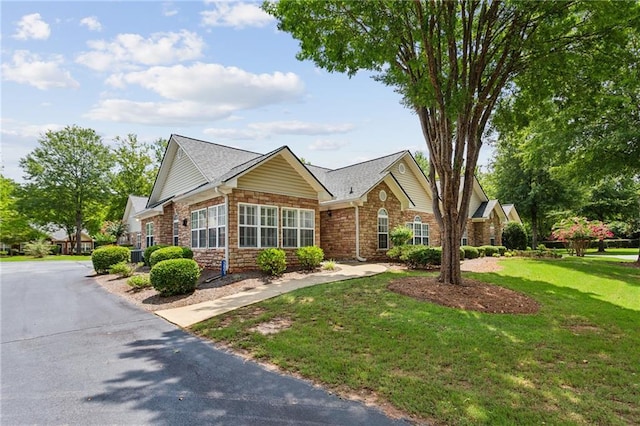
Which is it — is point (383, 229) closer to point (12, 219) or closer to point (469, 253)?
point (469, 253)

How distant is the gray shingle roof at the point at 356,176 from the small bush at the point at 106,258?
1110 centimetres

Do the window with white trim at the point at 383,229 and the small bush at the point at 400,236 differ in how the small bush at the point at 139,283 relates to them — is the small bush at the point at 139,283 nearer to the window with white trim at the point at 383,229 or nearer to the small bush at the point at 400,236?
the window with white trim at the point at 383,229

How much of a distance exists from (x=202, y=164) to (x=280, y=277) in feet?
22.6

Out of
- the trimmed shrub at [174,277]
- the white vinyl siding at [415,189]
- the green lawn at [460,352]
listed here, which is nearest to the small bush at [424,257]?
the green lawn at [460,352]

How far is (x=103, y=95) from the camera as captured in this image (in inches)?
438

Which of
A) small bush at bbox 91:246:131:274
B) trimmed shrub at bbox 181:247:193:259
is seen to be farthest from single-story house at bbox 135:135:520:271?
small bush at bbox 91:246:131:274

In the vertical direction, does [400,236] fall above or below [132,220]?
below

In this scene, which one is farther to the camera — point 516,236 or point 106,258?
point 516,236

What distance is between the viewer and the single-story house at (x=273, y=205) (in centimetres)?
1284

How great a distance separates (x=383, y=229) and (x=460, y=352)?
41.5 ft

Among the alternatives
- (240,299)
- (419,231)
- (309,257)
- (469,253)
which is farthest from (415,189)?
(240,299)

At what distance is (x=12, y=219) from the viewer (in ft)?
130

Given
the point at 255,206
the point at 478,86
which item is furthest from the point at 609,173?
the point at 255,206

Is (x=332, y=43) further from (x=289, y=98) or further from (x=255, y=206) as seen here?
(x=255, y=206)
